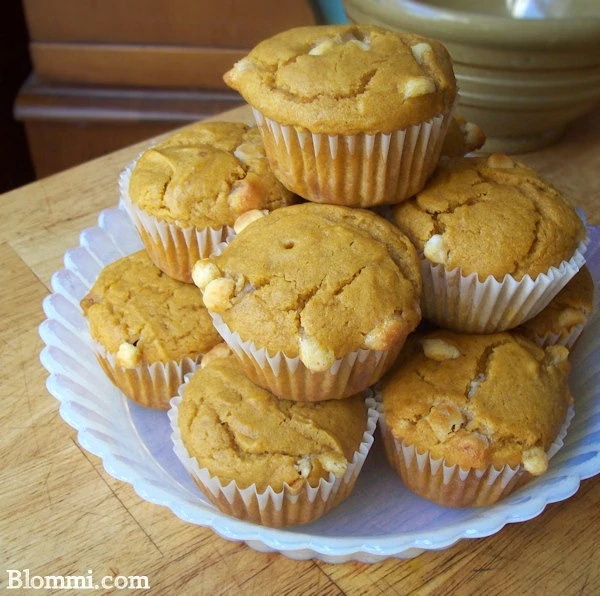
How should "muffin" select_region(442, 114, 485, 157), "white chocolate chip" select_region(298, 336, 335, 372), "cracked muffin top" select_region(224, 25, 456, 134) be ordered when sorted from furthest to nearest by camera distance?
1. "muffin" select_region(442, 114, 485, 157)
2. "cracked muffin top" select_region(224, 25, 456, 134)
3. "white chocolate chip" select_region(298, 336, 335, 372)

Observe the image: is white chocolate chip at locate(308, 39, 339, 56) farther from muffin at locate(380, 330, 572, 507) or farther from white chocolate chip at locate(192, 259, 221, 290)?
muffin at locate(380, 330, 572, 507)

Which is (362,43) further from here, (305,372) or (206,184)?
(305,372)

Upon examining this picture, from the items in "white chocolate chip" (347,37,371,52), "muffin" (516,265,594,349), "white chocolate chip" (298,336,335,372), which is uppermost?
"white chocolate chip" (347,37,371,52)

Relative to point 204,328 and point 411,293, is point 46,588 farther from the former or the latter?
point 411,293

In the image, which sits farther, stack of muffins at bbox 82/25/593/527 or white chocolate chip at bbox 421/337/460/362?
white chocolate chip at bbox 421/337/460/362

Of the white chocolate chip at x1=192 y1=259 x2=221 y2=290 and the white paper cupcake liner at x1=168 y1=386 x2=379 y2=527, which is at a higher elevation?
the white chocolate chip at x1=192 y1=259 x2=221 y2=290

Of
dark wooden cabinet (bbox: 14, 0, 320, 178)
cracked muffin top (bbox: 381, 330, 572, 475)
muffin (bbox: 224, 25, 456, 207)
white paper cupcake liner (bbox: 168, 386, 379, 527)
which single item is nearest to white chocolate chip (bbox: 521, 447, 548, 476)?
cracked muffin top (bbox: 381, 330, 572, 475)

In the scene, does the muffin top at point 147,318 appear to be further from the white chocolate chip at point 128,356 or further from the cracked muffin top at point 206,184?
the cracked muffin top at point 206,184
